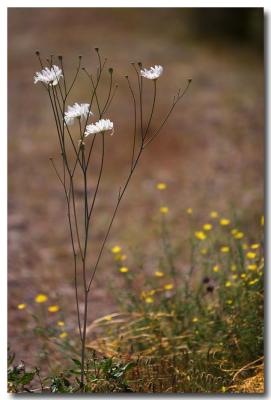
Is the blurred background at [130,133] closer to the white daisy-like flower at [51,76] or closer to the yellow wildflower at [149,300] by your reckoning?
the yellow wildflower at [149,300]

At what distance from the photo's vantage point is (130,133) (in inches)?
184

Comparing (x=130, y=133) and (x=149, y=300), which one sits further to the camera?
(x=130, y=133)

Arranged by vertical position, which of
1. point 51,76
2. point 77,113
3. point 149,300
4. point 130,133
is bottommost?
point 149,300

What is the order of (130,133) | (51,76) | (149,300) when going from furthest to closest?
(130,133), (149,300), (51,76)

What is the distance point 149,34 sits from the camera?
542cm

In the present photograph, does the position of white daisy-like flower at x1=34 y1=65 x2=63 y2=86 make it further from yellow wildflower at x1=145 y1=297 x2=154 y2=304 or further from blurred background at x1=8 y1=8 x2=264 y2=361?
blurred background at x1=8 y1=8 x2=264 y2=361

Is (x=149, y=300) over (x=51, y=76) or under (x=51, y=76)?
under

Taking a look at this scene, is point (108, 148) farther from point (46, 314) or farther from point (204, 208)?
point (46, 314)

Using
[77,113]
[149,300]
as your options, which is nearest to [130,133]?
[149,300]

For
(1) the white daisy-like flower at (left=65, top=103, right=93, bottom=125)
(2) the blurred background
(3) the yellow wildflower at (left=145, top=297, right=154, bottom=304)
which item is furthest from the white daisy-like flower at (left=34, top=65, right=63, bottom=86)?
(2) the blurred background

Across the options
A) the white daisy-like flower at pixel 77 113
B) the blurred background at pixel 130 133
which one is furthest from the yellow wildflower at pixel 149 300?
the white daisy-like flower at pixel 77 113

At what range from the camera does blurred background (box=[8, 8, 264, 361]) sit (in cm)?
394

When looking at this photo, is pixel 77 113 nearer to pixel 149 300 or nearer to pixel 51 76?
pixel 51 76

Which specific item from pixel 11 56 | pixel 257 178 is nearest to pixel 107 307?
pixel 257 178
